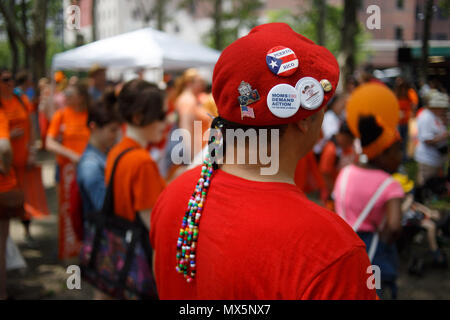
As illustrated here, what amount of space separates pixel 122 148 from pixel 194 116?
375cm

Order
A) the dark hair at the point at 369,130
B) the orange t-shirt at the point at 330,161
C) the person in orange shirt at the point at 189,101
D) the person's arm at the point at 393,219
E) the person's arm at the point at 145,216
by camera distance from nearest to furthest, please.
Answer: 1. the person's arm at the point at 145,216
2. the person's arm at the point at 393,219
3. the dark hair at the point at 369,130
4. the orange t-shirt at the point at 330,161
5. the person in orange shirt at the point at 189,101

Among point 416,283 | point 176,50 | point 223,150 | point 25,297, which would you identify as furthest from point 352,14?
point 223,150

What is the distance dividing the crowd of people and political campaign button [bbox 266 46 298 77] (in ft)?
0.05

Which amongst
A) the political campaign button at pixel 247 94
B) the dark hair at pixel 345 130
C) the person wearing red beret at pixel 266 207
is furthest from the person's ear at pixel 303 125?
the dark hair at pixel 345 130

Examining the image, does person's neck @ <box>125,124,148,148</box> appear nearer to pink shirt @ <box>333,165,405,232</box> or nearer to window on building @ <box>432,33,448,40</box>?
pink shirt @ <box>333,165,405,232</box>

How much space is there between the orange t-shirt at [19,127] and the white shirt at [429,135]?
16.0 feet

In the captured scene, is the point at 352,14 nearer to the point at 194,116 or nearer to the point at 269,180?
the point at 194,116

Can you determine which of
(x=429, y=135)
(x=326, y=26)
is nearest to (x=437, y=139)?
(x=429, y=135)

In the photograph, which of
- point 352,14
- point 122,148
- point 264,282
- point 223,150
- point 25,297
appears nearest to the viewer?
point 264,282

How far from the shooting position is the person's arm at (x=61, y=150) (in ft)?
15.3

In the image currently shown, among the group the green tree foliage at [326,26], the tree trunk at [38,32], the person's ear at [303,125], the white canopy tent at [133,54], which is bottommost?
the person's ear at [303,125]

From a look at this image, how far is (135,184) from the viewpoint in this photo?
8.04ft

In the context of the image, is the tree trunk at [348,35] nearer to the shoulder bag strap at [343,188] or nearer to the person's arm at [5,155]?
the shoulder bag strap at [343,188]
